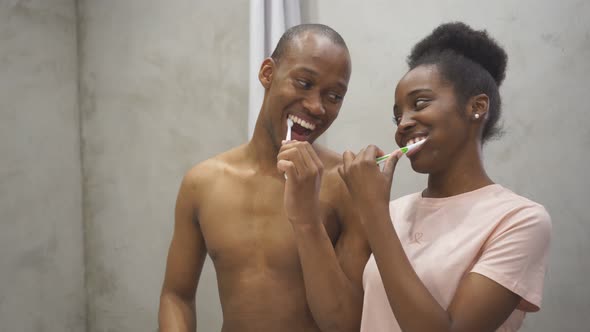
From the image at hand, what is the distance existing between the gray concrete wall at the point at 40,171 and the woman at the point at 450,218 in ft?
4.82

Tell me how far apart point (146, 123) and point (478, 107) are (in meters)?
1.49

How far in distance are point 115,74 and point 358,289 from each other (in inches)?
60.1

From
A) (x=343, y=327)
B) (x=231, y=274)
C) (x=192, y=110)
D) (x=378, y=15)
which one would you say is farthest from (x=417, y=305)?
(x=192, y=110)

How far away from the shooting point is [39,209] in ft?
6.89

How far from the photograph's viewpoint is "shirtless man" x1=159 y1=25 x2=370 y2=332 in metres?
1.13

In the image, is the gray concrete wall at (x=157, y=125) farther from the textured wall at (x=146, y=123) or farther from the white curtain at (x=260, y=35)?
the white curtain at (x=260, y=35)

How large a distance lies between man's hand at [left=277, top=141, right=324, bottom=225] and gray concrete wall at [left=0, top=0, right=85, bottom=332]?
4.38ft

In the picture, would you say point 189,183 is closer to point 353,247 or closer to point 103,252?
point 353,247

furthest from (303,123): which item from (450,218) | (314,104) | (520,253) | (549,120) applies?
(549,120)

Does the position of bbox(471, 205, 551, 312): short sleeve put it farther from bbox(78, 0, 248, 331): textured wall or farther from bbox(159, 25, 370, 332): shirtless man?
bbox(78, 0, 248, 331): textured wall

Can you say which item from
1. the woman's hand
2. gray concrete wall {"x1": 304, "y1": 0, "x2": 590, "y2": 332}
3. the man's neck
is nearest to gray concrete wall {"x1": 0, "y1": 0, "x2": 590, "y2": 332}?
gray concrete wall {"x1": 304, "y1": 0, "x2": 590, "y2": 332}

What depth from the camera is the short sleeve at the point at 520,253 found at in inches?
35.7

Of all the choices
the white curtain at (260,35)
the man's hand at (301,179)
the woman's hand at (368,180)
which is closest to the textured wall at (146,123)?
the white curtain at (260,35)

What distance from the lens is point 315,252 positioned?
1120 mm
